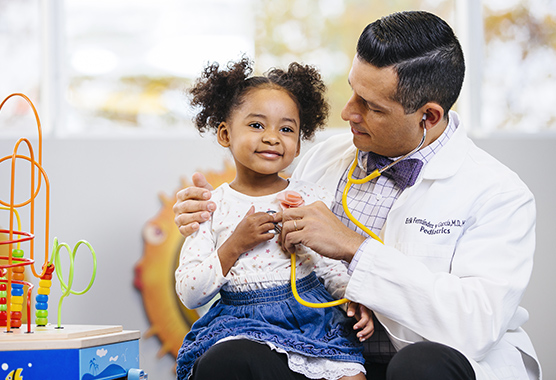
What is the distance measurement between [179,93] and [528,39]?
184 cm

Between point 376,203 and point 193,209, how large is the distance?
51 centimetres

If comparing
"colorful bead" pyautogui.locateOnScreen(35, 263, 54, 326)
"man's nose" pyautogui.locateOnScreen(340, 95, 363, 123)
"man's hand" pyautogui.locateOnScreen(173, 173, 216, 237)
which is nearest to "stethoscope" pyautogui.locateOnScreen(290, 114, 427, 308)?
"man's nose" pyautogui.locateOnScreen(340, 95, 363, 123)

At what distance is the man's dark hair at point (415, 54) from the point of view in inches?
64.6

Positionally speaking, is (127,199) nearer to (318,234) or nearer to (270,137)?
(270,137)

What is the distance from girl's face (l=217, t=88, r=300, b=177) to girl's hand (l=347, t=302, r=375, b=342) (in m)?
0.42

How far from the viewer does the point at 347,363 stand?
1.45m

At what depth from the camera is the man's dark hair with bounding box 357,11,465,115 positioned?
1.64 metres

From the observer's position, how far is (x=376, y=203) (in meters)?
1.76

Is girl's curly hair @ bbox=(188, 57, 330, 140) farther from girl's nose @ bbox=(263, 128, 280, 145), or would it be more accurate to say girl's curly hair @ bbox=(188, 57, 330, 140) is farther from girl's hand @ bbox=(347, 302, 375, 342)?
girl's hand @ bbox=(347, 302, 375, 342)

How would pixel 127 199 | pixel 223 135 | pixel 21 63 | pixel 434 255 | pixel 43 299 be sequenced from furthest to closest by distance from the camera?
pixel 21 63 < pixel 127 199 < pixel 223 135 < pixel 43 299 < pixel 434 255

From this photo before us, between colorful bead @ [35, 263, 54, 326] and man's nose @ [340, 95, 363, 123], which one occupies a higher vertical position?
man's nose @ [340, 95, 363, 123]

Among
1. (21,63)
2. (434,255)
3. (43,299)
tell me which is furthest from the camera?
(21,63)

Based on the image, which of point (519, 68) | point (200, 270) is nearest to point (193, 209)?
point (200, 270)

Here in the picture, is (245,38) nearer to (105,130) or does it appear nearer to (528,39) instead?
(105,130)
